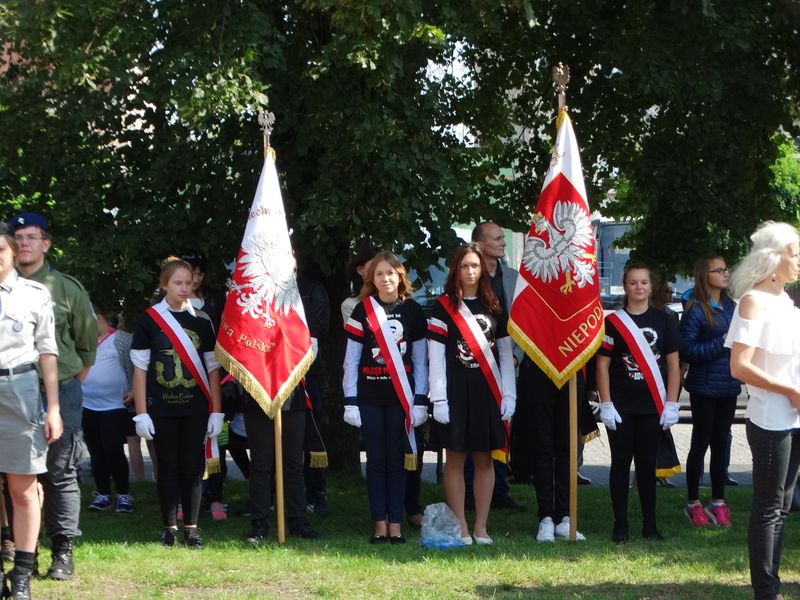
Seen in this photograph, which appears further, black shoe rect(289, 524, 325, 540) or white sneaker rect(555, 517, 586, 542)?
black shoe rect(289, 524, 325, 540)

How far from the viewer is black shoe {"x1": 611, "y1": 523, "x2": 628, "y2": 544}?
8.08 meters

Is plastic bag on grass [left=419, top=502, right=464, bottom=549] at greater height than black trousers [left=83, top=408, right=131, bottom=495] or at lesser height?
lesser

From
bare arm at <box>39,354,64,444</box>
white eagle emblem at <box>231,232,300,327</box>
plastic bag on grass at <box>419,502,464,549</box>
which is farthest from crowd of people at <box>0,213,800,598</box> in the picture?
bare arm at <box>39,354,64,444</box>

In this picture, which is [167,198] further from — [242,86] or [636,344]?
[636,344]

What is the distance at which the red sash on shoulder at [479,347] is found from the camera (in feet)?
26.3

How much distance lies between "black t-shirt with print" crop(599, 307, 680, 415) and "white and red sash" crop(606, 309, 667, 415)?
0.02 metres

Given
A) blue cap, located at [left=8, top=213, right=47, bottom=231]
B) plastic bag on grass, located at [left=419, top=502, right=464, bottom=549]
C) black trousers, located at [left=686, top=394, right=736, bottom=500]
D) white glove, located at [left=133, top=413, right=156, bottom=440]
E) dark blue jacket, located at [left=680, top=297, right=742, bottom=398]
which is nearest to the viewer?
blue cap, located at [left=8, top=213, right=47, bottom=231]

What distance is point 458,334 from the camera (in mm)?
8062

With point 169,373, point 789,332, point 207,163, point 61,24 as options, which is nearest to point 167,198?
point 207,163

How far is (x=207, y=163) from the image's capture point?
9.99m

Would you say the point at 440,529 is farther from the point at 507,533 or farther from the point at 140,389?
the point at 140,389

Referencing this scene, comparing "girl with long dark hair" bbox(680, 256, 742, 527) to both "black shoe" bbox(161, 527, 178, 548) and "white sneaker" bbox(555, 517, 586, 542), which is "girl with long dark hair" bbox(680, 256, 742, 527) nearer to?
"white sneaker" bbox(555, 517, 586, 542)

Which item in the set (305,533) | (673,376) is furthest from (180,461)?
(673,376)

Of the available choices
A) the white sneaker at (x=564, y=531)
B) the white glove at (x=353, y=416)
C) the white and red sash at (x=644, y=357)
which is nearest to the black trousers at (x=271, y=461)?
the white glove at (x=353, y=416)
